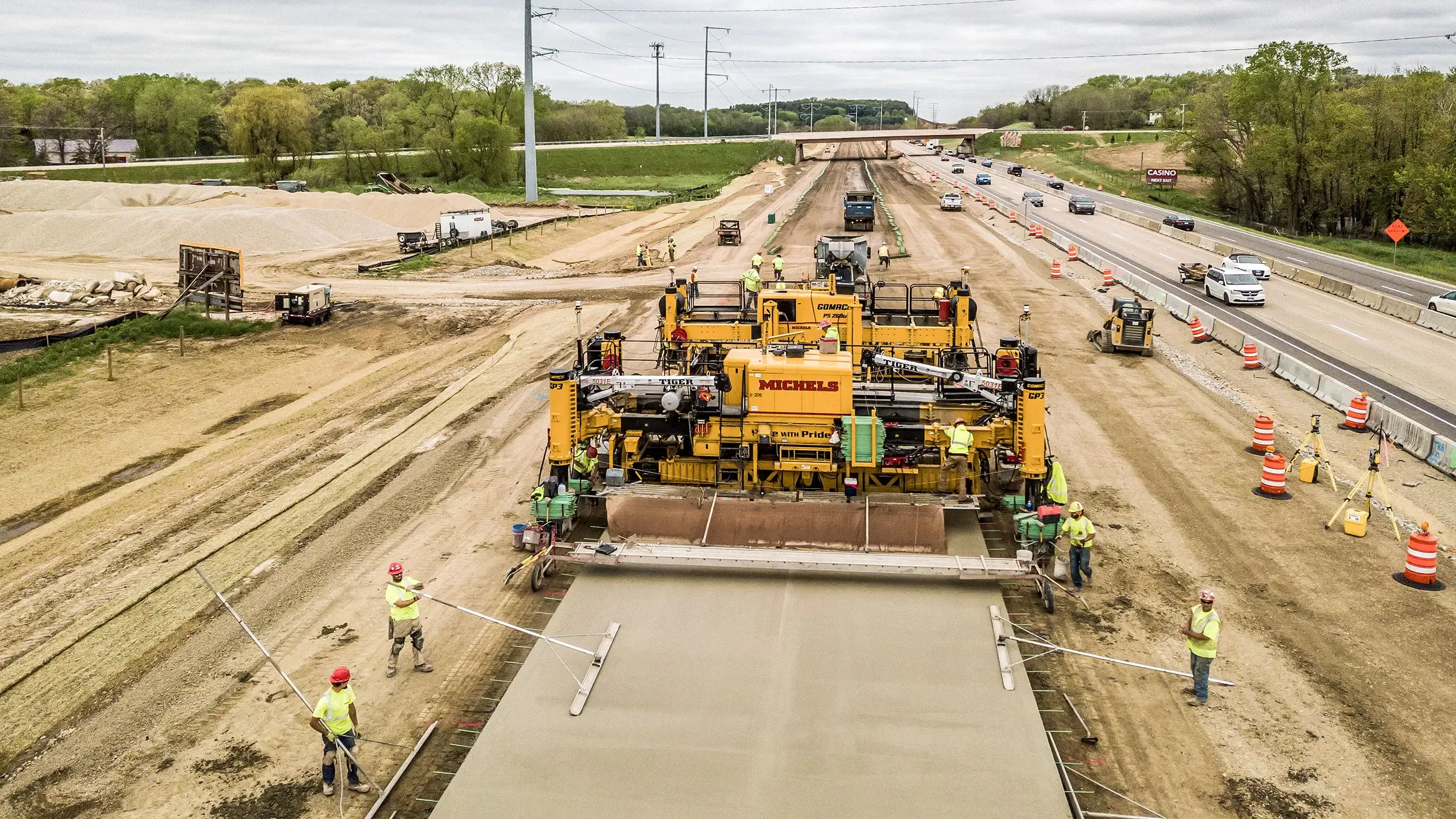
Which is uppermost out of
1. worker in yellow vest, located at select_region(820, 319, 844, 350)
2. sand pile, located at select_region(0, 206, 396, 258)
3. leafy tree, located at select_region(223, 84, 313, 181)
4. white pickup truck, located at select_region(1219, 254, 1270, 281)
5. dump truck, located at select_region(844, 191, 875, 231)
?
leafy tree, located at select_region(223, 84, 313, 181)

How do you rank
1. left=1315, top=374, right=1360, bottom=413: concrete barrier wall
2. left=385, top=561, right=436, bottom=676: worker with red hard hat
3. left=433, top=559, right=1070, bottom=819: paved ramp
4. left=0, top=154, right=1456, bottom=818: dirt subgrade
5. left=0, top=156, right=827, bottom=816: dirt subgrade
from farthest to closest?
left=1315, top=374, right=1360, bottom=413: concrete barrier wall < left=385, top=561, right=436, bottom=676: worker with red hard hat < left=0, top=156, right=827, bottom=816: dirt subgrade < left=0, top=154, right=1456, bottom=818: dirt subgrade < left=433, top=559, right=1070, bottom=819: paved ramp

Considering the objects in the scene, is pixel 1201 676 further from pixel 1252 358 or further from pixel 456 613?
pixel 1252 358

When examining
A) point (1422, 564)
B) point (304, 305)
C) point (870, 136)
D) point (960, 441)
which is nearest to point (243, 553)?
point (960, 441)

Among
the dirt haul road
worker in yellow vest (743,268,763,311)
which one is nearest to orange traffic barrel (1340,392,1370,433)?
the dirt haul road

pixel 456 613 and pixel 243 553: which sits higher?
pixel 243 553

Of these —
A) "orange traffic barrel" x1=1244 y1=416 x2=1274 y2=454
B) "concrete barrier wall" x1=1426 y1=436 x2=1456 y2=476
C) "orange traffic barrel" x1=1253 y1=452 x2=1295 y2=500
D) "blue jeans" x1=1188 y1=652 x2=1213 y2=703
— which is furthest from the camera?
"orange traffic barrel" x1=1244 y1=416 x2=1274 y2=454

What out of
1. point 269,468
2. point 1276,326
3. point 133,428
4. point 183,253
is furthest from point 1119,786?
point 183,253

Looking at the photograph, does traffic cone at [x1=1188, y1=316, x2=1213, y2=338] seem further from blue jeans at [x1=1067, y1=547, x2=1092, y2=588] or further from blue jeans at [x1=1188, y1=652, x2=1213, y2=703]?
blue jeans at [x1=1188, y1=652, x2=1213, y2=703]

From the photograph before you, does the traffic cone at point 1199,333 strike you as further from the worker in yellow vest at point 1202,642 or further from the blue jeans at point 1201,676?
the blue jeans at point 1201,676
